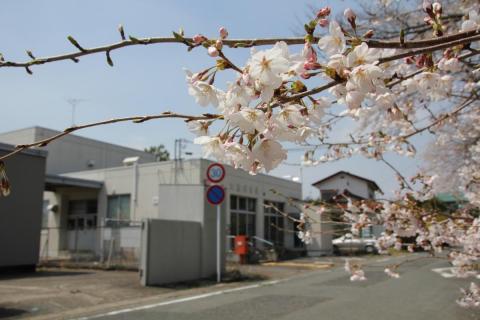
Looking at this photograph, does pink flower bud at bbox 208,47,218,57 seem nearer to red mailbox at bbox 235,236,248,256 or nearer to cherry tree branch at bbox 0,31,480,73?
cherry tree branch at bbox 0,31,480,73

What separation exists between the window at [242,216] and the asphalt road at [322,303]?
11.6 m

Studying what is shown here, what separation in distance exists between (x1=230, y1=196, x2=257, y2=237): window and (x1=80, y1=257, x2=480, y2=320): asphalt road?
38.0 feet

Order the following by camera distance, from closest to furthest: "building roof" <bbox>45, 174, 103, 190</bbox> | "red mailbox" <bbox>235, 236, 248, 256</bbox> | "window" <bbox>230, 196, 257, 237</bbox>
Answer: "red mailbox" <bbox>235, 236, 248, 256</bbox>, "building roof" <bbox>45, 174, 103, 190</bbox>, "window" <bbox>230, 196, 257, 237</bbox>

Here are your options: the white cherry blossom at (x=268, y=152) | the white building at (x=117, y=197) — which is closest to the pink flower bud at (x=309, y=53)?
the white cherry blossom at (x=268, y=152)

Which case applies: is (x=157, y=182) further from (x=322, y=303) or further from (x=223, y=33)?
(x=223, y=33)

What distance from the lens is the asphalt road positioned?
6273 mm

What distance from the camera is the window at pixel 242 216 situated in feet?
71.9

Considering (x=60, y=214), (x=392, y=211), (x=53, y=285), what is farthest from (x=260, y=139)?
(x=60, y=214)

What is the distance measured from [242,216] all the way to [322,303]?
1546cm

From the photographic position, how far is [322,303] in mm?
7344

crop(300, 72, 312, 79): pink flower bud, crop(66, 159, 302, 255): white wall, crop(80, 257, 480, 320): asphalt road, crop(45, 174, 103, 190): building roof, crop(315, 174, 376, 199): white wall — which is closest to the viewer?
crop(300, 72, 312, 79): pink flower bud

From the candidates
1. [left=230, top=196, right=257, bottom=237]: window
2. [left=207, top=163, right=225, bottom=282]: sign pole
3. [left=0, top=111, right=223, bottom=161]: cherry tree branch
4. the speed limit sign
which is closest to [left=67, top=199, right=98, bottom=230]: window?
[left=230, top=196, right=257, bottom=237]: window

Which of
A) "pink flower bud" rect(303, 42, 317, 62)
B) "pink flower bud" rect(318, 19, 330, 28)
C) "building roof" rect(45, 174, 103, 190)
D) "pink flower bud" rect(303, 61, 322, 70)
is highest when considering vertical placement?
"building roof" rect(45, 174, 103, 190)

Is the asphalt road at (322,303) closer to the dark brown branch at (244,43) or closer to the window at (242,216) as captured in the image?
the dark brown branch at (244,43)
